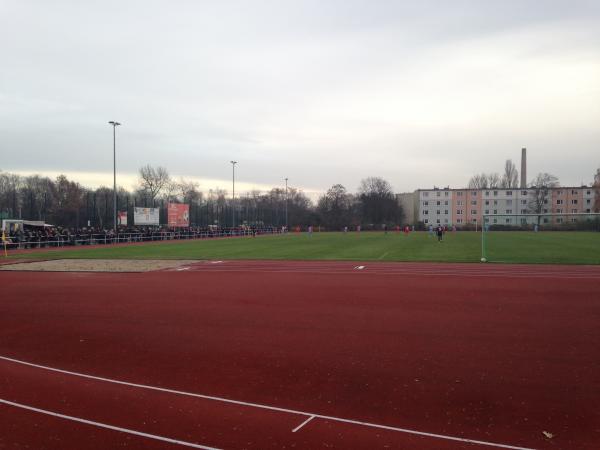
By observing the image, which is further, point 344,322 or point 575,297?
point 575,297

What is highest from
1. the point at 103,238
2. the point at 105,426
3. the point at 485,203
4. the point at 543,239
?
the point at 485,203

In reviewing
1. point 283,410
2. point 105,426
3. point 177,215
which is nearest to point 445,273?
point 283,410

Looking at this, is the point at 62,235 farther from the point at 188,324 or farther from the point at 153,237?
the point at 188,324

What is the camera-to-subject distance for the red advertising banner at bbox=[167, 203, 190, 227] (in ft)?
182

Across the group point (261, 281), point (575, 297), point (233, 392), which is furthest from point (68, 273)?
point (575, 297)

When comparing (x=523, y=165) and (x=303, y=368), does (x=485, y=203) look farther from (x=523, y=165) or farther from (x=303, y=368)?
(x=303, y=368)

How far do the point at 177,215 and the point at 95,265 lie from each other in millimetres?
31985

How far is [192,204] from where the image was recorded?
96.1 meters

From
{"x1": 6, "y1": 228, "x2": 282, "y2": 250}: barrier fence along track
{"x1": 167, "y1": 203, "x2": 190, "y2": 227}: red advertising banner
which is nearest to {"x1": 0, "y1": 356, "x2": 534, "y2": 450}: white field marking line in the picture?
{"x1": 6, "y1": 228, "x2": 282, "y2": 250}: barrier fence along track

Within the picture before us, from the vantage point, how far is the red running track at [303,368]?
528cm

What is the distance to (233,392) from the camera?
6465mm

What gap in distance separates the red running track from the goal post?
12915mm

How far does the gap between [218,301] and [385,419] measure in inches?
347

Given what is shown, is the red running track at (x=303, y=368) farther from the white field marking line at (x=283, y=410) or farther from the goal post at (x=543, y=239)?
the goal post at (x=543, y=239)
